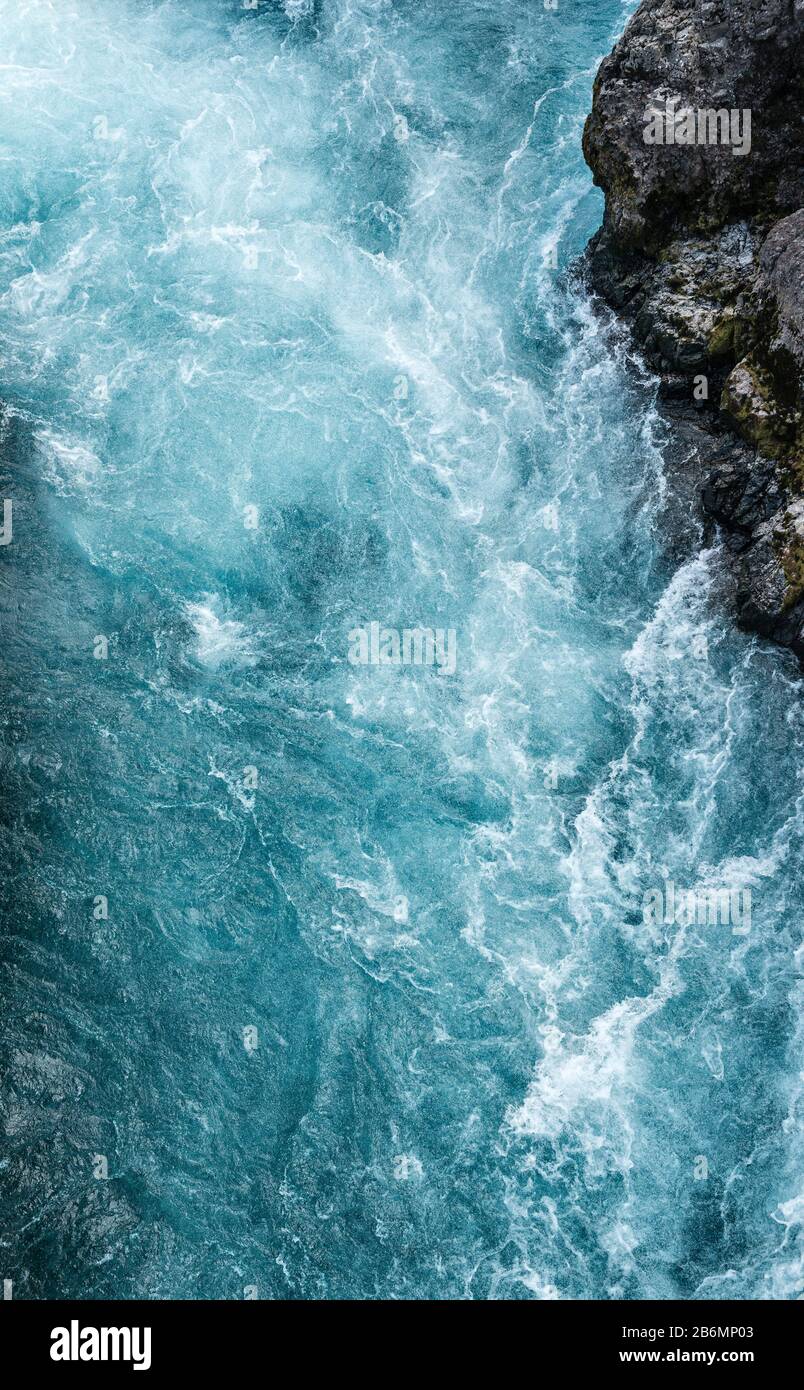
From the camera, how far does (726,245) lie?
77438mm

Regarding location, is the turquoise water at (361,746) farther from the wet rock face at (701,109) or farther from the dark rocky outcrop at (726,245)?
the wet rock face at (701,109)

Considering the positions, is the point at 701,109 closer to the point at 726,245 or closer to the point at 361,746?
the point at 726,245

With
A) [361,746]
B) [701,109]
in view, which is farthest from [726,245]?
[361,746]

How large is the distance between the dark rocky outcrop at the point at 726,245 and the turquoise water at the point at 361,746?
3.91 m

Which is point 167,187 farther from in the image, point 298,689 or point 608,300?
point 298,689

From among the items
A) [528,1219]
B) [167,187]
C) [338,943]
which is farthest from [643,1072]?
[167,187]

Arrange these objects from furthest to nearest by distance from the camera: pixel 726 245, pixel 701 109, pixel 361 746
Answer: pixel 726 245
pixel 701 109
pixel 361 746

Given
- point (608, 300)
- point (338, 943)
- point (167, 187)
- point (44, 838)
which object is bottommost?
point (338, 943)

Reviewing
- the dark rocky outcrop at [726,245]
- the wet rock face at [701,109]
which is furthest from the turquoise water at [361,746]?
the wet rock face at [701,109]

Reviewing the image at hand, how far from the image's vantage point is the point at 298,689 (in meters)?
69.9

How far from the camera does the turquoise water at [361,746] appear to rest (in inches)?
2156

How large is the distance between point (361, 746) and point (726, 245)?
41988 millimetres

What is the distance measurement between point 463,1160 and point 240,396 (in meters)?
53.4

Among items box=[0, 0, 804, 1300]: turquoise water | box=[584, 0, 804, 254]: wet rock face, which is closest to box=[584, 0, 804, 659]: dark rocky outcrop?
box=[584, 0, 804, 254]: wet rock face
